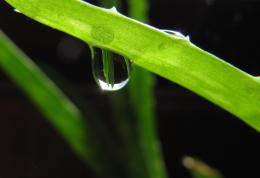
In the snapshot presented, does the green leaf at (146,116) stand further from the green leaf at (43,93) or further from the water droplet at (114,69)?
the water droplet at (114,69)

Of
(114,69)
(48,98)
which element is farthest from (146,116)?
(114,69)

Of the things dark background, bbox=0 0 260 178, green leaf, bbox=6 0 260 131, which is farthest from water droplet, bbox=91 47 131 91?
dark background, bbox=0 0 260 178

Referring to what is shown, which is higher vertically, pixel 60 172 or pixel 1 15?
pixel 1 15

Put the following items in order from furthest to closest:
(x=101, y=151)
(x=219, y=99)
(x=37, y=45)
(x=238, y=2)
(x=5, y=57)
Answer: (x=37, y=45)
(x=238, y=2)
(x=101, y=151)
(x=5, y=57)
(x=219, y=99)

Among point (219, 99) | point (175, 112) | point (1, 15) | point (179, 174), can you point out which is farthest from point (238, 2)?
point (219, 99)

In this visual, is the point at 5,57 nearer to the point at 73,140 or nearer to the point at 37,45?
the point at 73,140

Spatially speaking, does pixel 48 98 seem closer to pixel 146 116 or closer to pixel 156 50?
pixel 146 116

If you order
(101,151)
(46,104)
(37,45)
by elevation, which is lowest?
(37,45)
